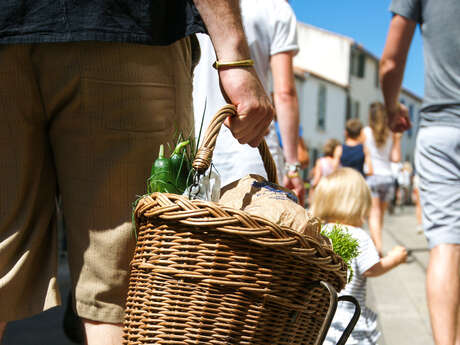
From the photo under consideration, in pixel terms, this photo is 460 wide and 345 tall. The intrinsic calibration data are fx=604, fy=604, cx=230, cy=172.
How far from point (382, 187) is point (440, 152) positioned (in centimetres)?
444

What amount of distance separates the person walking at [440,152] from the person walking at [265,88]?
21.1 inches

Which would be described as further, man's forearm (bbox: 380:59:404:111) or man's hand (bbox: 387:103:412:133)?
man's hand (bbox: 387:103:412:133)

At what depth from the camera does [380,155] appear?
7102 mm

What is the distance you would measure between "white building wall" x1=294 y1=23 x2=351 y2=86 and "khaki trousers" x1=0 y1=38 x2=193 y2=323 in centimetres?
3643

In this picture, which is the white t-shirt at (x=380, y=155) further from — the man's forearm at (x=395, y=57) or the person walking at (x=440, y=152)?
the person walking at (x=440, y=152)

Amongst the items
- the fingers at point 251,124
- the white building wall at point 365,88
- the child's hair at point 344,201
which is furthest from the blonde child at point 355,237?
the white building wall at point 365,88

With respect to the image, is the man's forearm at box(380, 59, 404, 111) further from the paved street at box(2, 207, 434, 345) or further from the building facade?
the building facade

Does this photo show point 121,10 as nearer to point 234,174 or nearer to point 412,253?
point 234,174

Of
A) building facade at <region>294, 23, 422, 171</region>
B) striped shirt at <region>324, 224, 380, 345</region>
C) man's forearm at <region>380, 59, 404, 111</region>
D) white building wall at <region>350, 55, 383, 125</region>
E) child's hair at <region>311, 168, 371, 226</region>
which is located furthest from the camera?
white building wall at <region>350, 55, 383, 125</region>

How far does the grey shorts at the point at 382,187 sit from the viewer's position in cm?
694

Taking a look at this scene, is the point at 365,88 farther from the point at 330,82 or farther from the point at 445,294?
the point at 445,294

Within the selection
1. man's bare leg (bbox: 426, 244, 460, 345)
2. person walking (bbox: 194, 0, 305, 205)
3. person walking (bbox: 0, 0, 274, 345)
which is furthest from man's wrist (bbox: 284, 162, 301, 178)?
person walking (bbox: 0, 0, 274, 345)

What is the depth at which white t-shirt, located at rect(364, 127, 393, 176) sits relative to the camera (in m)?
7.07

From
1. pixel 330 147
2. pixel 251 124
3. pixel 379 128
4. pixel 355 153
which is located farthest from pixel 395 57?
pixel 330 147
